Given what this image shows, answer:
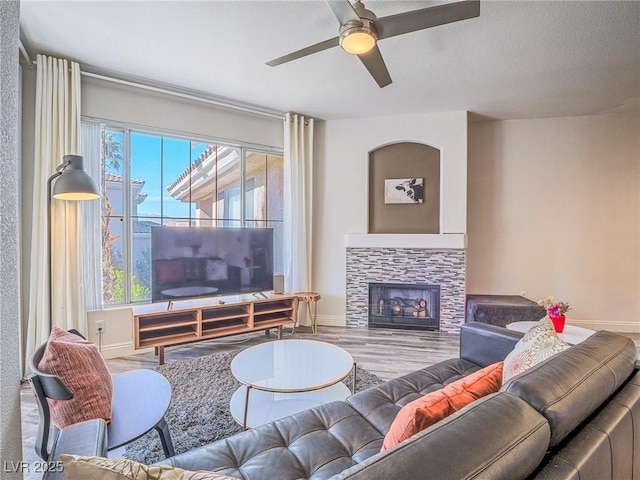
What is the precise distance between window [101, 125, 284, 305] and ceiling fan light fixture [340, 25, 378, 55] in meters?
2.41

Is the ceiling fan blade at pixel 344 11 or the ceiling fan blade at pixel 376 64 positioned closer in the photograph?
the ceiling fan blade at pixel 344 11

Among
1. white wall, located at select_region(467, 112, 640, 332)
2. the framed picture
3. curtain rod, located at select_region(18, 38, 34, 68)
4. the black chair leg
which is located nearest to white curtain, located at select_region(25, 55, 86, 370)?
curtain rod, located at select_region(18, 38, 34, 68)

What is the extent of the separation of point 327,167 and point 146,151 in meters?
2.22

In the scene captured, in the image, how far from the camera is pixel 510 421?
790mm

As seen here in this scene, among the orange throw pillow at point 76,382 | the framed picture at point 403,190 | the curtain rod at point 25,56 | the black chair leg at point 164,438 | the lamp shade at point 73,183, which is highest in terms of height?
the curtain rod at point 25,56

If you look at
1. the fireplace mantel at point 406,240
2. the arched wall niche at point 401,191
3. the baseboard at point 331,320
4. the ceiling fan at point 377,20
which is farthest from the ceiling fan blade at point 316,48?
the baseboard at point 331,320

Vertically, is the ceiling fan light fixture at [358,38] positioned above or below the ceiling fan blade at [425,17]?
below

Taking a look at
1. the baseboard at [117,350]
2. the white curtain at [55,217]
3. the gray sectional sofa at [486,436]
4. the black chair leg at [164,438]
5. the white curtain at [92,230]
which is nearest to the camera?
the gray sectional sofa at [486,436]

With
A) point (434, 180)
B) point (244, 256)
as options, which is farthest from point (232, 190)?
point (434, 180)

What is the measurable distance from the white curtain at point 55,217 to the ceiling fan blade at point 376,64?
255 cm

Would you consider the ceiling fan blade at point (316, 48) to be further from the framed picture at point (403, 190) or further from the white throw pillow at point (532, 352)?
the framed picture at point (403, 190)

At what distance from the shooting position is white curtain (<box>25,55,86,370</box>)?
2707 millimetres

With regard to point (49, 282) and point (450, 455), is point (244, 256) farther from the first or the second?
point (450, 455)

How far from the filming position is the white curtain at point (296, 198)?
4.19 metres
